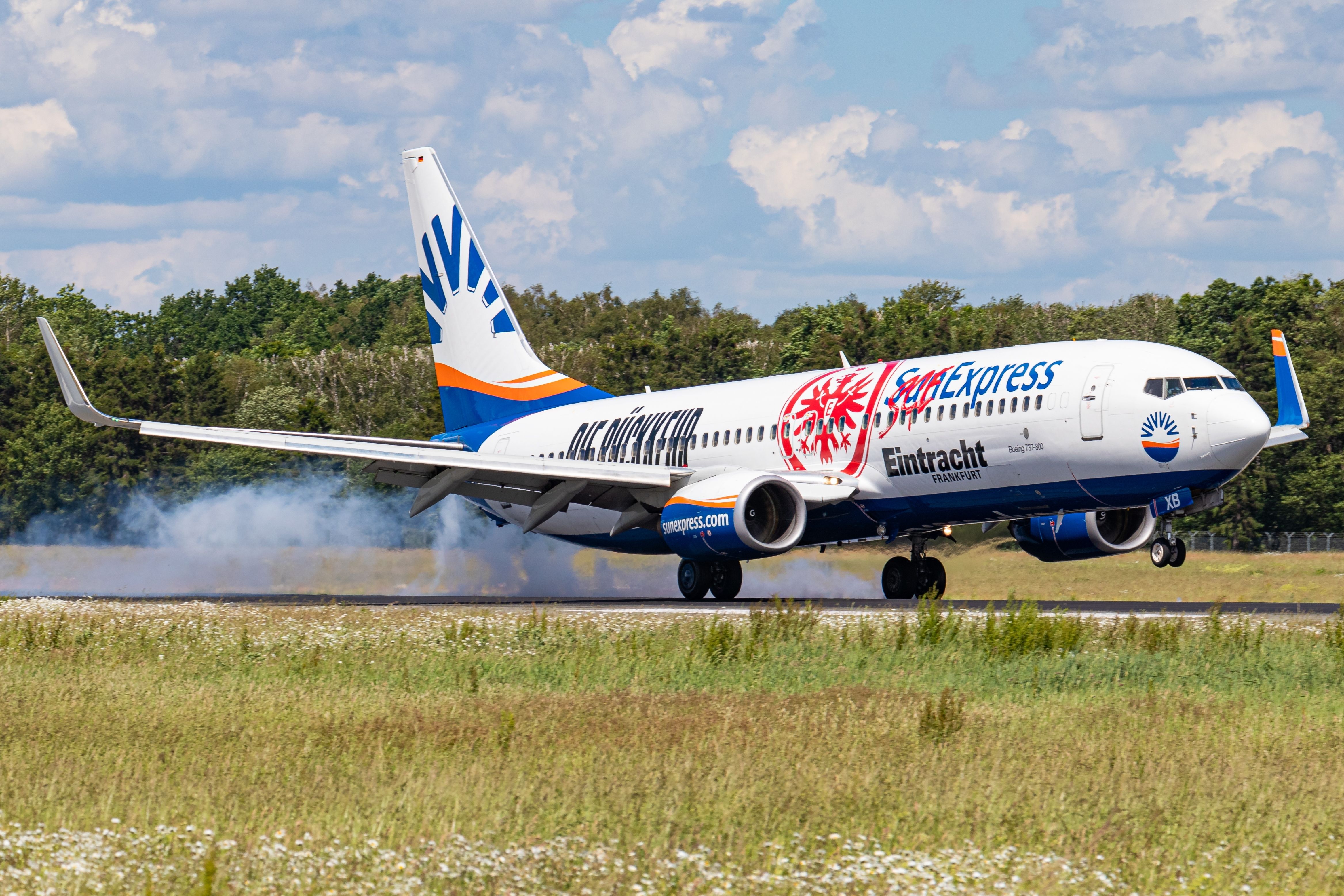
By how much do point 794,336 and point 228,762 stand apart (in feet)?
307

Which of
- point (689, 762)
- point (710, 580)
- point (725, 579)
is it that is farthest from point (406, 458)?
point (689, 762)

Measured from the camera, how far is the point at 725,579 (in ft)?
100

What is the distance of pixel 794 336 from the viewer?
103562 millimetres

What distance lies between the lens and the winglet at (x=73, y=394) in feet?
91.4

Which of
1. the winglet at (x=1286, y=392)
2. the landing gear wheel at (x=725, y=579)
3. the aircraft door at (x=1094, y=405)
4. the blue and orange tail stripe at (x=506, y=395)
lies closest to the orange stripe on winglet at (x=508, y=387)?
the blue and orange tail stripe at (x=506, y=395)

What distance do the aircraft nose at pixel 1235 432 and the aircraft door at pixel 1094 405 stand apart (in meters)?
1.62

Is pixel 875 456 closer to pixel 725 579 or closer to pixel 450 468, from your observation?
pixel 725 579

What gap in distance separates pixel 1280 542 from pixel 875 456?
49784mm

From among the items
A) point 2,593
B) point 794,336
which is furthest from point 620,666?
point 794,336

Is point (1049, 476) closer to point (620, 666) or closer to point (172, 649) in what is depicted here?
point (620, 666)

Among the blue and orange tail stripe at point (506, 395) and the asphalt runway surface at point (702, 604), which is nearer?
the asphalt runway surface at point (702, 604)

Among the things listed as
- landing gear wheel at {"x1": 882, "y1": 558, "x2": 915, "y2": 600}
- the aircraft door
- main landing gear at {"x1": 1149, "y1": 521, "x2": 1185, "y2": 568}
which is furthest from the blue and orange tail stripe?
main landing gear at {"x1": 1149, "y1": 521, "x2": 1185, "y2": 568}

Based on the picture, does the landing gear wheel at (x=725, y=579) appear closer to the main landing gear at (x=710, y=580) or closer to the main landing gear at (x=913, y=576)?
the main landing gear at (x=710, y=580)

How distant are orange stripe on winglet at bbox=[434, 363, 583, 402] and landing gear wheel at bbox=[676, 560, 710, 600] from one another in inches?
280
